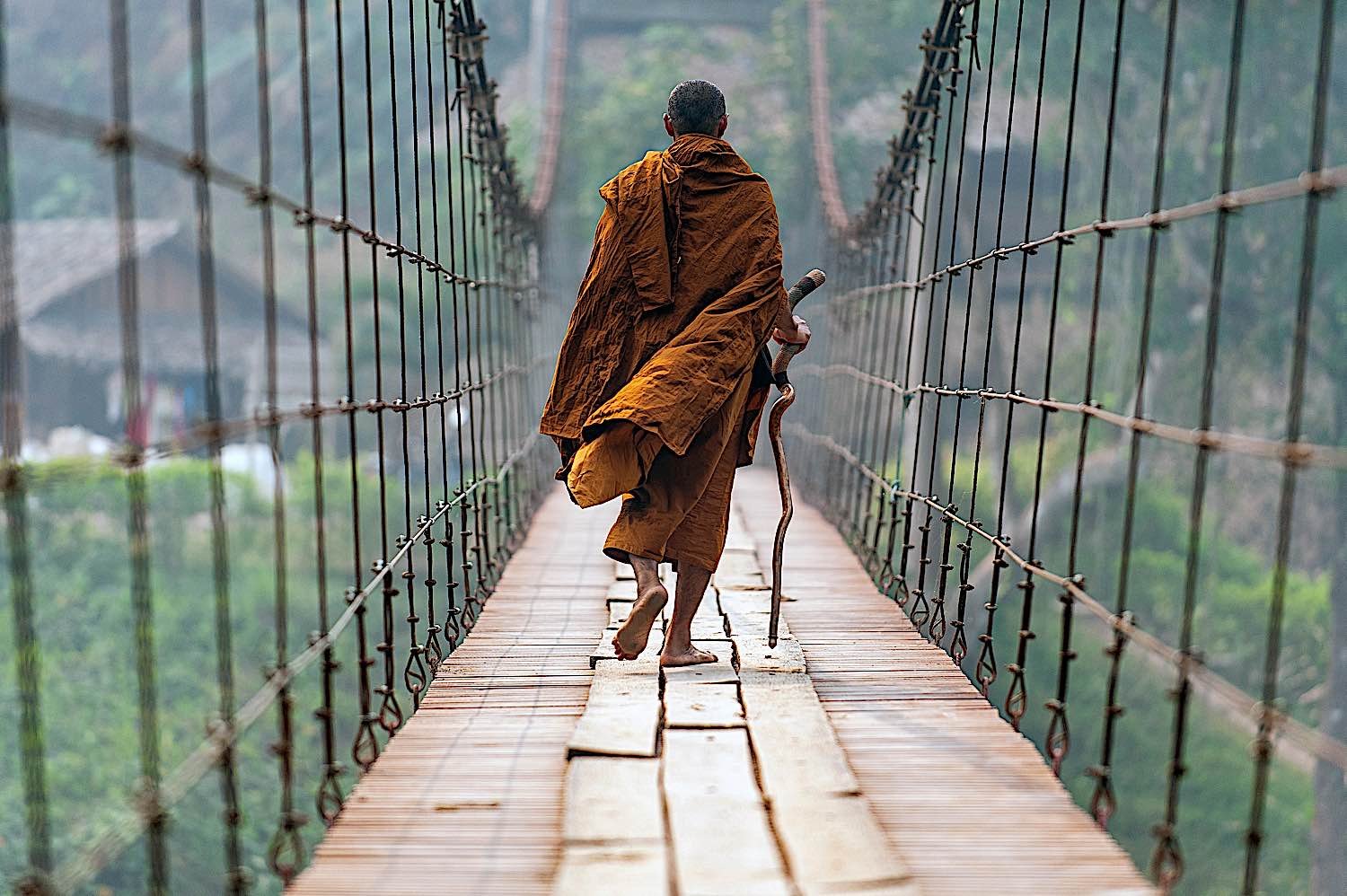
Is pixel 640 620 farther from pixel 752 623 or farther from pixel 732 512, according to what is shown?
pixel 732 512

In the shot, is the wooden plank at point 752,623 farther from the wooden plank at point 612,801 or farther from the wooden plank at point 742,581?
the wooden plank at point 612,801

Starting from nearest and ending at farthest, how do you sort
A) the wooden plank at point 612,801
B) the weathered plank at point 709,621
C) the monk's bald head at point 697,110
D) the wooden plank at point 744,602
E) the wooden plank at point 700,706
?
the wooden plank at point 612,801
the wooden plank at point 700,706
the monk's bald head at point 697,110
the weathered plank at point 709,621
the wooden plank at point 744,602

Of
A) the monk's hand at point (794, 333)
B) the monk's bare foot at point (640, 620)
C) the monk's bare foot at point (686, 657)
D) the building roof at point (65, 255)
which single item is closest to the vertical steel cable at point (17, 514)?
the monk's bare foot at point (640, 620)

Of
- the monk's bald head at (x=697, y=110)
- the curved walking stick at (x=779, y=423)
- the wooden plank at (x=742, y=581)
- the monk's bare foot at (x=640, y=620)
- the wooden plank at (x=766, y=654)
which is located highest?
the monk's bald head at (x=697, y=110)

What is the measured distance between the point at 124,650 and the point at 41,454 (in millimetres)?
3018

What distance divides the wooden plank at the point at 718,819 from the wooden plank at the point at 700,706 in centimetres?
4

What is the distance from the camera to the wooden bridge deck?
1.52m

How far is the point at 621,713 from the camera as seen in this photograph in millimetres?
2082

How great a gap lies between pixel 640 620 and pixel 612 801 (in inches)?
22.0

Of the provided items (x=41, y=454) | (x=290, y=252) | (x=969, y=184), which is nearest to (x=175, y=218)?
(x=290, y=252)

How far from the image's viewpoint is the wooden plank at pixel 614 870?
1.44 metres

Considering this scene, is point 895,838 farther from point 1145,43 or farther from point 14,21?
point 14,21

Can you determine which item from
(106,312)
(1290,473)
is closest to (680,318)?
(1290,473)

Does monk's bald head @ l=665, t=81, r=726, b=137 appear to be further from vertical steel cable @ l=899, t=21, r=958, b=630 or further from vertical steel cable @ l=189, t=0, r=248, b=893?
vertical steel cable @ l=189, t=0, r=248, b=893
